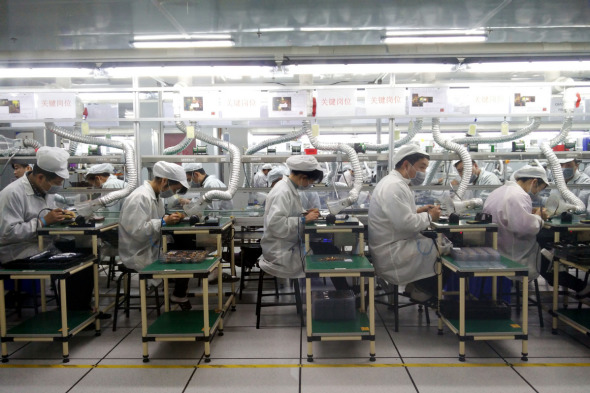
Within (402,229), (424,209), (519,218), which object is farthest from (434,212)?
(519,218)

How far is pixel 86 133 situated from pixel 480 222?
4372 millimetres

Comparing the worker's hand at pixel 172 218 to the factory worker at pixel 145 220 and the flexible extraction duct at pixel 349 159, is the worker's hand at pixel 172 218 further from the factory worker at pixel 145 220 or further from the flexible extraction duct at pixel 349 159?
the flexible extraction duct at pixel 349 159

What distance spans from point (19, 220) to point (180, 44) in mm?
2179

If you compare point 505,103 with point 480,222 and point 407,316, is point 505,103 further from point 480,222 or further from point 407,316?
point 407,316

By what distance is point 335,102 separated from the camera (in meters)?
4.50

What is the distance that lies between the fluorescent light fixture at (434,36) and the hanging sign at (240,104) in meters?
1.57

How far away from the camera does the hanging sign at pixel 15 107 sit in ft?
14.8

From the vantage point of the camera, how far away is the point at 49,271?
2.83 meters

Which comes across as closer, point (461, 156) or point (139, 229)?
point (139, 229)

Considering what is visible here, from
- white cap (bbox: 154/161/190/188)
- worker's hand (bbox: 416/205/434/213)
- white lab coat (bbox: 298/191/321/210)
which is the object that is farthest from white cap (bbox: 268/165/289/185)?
worker's hand (bbox: 416/205/434/213)

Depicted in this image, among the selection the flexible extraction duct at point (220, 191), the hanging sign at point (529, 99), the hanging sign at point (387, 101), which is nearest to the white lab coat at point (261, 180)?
the flexible extraction duct at point (220, 191)

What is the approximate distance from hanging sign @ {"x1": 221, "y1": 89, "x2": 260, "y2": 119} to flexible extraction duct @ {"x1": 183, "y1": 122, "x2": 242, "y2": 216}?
36cm

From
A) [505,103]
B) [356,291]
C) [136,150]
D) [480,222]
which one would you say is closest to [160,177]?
[136,150]

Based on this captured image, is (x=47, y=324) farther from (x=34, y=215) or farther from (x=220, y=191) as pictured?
(x=220, y=191)
